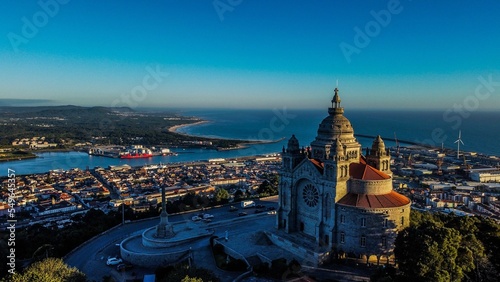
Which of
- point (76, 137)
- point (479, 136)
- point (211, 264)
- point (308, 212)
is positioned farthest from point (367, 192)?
point (479, 136)

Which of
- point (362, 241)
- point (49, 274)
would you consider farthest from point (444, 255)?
point (49, 274)

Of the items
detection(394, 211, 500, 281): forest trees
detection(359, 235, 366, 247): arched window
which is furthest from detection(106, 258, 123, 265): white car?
detection(394, 211, 500, 281): forest trees

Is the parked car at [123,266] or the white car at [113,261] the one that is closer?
the parked car at [123,266]

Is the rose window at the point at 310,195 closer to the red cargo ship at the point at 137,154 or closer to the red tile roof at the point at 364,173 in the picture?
the red tile roof at the point at 364,173

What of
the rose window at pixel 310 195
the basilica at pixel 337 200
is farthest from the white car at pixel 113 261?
the rose window at pixel 310 195

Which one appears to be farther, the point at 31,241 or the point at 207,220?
the point at 207,220

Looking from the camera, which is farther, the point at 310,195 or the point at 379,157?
the point at 379,157

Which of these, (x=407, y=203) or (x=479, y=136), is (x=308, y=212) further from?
(x=479, y=136)

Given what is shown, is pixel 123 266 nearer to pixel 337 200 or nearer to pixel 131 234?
pixel 131 234
